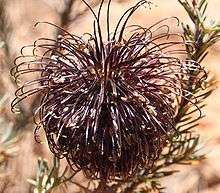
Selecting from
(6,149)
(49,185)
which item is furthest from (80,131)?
(6,149)

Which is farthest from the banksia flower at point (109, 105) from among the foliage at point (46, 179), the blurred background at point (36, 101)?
the blurred background at point (36, 101)

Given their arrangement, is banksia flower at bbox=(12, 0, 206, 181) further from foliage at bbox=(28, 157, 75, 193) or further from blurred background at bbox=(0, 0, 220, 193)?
blurred background at bbox=(0, 0, 220, 193)

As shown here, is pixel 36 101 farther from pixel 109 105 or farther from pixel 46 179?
pixel 109 105

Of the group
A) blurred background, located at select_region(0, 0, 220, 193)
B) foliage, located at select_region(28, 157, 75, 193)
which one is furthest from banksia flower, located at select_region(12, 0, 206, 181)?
blurred background, located at select_region(0, 0, 220, 193)

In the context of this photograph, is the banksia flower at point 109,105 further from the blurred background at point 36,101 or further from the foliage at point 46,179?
the blurred background at point 36,101

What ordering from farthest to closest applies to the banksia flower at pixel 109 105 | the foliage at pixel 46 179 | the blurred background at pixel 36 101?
the blurred background at pixel 36 101 → the foliage at pixel 46 179 → the banksia flower at pixel 109 105

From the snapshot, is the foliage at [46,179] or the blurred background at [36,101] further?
the blurred background at [36,101]
